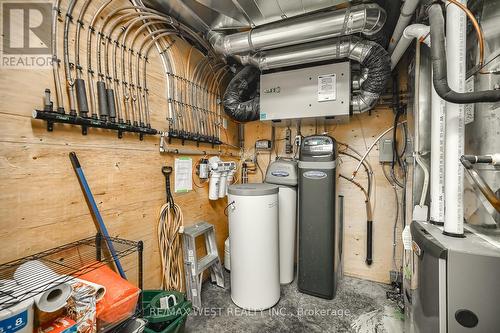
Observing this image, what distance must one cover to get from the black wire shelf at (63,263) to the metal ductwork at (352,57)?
1814 millimetres

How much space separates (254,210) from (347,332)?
1.12 meters

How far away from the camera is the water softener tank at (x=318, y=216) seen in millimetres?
1949

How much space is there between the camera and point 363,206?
2414 millimetres

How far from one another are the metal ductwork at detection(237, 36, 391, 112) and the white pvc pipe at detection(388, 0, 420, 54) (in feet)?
0.38

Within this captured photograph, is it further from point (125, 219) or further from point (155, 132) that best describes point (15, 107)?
point (125, 219)

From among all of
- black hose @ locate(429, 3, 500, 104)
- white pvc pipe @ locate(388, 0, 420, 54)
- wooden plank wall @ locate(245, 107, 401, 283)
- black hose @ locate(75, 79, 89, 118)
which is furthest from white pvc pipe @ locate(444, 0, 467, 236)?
black hose @ locate(75, 79, 89, 118)

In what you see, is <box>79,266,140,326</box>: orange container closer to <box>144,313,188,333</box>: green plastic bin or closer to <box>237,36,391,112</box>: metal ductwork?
<box>144,313,188,333</box>: green plastic bin

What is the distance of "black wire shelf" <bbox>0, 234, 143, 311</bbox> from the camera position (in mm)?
811

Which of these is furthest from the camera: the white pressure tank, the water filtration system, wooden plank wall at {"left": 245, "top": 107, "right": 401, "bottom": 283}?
wooden plank wall at {"left": 245, "top": 107, "right": 401, "bottom": 283}

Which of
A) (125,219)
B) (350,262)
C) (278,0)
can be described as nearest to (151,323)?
(125,219)

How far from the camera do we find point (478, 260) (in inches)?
28.1

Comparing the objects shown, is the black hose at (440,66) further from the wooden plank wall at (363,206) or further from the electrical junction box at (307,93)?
the wooden plank wall at (363,206)

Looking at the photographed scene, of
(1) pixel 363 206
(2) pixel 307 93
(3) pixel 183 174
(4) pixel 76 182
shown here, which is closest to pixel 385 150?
(1) pixel 363 206

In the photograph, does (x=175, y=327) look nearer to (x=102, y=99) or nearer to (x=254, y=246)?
(x=254, y=246)
